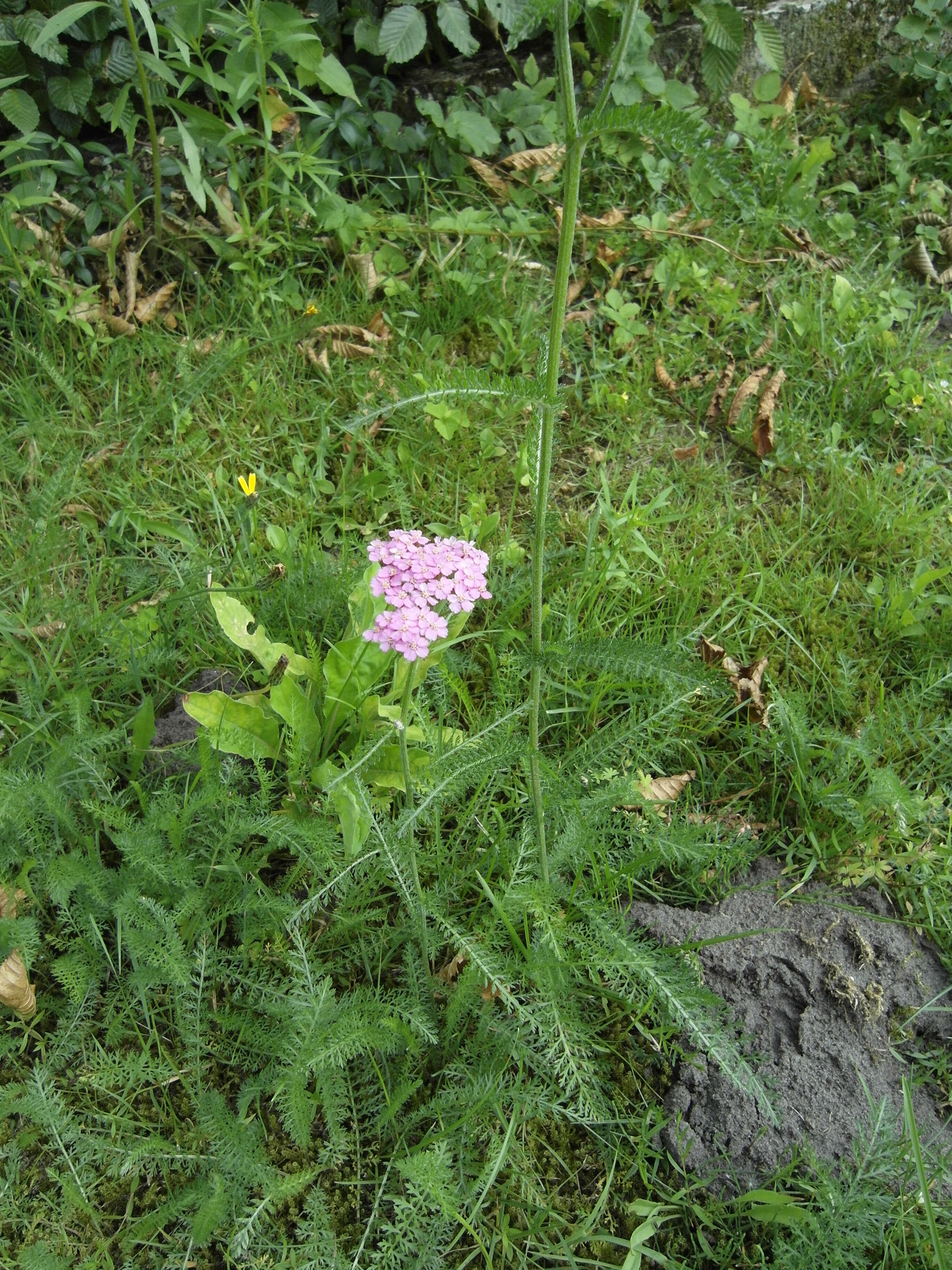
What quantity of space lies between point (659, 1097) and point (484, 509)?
1.43 meters

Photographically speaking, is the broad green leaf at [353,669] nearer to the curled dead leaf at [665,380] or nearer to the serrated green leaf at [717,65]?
the curled dead leaf at [665,380]

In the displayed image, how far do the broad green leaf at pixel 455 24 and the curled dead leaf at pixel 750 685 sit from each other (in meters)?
2.10

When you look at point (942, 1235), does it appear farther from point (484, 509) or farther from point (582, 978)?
point (484, 509)

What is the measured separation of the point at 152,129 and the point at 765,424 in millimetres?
1924

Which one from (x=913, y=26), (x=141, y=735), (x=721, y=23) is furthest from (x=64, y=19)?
(x=913, y=26)

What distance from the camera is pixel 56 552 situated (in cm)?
236

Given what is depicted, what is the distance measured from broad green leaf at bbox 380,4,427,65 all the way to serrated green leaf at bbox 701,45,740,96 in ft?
3.39

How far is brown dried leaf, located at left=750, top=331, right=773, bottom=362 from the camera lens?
2891mm

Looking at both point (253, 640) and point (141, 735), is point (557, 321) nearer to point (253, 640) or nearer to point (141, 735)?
point (253, 640)

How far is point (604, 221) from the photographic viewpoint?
3166 millimetres

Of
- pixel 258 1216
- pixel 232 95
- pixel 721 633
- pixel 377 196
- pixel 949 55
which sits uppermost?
pixel 949 55

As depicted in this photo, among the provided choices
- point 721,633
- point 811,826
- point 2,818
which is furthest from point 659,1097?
point 2,818

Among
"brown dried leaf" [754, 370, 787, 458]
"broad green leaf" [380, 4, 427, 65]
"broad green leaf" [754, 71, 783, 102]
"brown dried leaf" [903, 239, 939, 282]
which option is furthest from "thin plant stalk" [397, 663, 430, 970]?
"broad green leaf" [754, 71, 783, 102]

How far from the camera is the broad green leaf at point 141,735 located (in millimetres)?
1920
